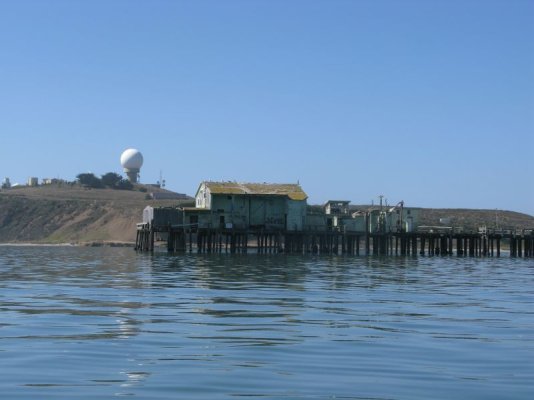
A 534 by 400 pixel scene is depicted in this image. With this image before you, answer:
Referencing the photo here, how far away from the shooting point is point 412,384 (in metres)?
13.6

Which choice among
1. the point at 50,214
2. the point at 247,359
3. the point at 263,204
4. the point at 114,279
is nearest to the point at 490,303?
the point at 247,359

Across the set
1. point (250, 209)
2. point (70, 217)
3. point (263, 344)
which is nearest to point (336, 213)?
point (250, 209)

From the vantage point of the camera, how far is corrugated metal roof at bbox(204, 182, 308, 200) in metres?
85.9

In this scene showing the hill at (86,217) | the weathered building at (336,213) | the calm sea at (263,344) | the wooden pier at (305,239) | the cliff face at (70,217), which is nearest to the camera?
the calm sea at (263,344)

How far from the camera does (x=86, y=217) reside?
171 metres

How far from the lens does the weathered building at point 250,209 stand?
279 feet

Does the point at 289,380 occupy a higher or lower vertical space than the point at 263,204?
lower

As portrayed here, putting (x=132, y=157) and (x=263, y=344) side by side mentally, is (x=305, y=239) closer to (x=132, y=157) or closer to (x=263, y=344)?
(x=263, y=344)

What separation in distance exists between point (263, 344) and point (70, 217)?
16168cm

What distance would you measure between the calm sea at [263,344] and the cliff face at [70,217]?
121244 millimetres

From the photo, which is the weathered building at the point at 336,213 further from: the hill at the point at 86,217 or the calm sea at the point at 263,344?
the hill at the point at 86,217

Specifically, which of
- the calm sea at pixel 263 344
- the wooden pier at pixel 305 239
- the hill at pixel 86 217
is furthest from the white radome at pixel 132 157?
the calm sea at pixel 263 344

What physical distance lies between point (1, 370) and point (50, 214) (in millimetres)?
167147

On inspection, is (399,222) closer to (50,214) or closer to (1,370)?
(1,370)
